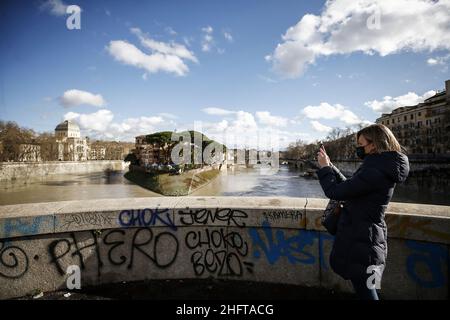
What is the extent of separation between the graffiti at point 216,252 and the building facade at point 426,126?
59.9 meters

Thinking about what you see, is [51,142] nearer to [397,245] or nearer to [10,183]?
[10,183]

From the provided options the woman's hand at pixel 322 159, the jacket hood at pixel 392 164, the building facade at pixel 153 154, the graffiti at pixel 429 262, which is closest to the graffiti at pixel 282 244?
the graffiti at pixel 429 262

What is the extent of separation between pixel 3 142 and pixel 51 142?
2000 cm

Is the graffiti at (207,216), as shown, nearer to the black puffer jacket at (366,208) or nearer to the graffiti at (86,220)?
the graffiti at (86,220)

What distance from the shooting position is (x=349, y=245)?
1997 mm

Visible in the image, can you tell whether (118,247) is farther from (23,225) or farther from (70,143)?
(70,143)

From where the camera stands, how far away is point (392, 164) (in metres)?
1.90

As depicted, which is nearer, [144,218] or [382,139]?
[382,139]

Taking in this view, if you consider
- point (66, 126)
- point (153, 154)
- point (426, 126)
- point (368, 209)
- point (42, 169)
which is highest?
point (66, 126)

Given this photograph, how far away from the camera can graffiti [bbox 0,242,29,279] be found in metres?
2.96

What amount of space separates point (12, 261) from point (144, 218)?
1455mm

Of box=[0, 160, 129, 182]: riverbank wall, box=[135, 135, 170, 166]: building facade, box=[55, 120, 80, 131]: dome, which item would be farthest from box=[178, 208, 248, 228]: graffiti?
box=[55, 120, 80, 131]: dome

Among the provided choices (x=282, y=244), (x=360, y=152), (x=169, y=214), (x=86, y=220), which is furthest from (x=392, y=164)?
(x=86, y=220)
